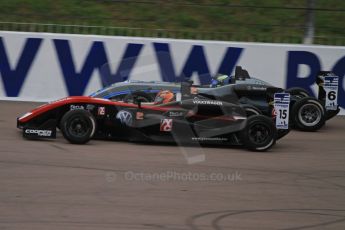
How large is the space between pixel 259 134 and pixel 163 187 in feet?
10.0

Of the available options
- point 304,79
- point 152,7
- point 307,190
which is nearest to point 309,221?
point 307,190

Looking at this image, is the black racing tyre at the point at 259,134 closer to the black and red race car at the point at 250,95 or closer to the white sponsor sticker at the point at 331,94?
the black and red race car at the point at 250,95

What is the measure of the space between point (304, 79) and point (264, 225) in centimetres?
866

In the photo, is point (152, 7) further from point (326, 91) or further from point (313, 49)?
point (326, 91)

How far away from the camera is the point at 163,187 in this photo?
708 centimetres

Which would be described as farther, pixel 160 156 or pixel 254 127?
pixel 254 127

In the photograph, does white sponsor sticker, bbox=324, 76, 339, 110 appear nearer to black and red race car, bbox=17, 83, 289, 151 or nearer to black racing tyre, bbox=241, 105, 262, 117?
black racing tyre, bbox=241, 105, 262, 117

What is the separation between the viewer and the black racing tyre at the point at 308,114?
11766 millimetres

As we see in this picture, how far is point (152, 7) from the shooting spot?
16.9m

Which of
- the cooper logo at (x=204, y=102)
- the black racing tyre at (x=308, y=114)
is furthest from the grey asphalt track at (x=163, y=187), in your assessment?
the black racing tyre at (x=308, y=114)

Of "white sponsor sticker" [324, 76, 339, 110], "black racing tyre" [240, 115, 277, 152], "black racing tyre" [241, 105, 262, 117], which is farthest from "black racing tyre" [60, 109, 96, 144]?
"white sponsor sticker" [324, 76, 339, 110]

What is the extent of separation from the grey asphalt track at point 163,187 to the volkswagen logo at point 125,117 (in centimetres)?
38

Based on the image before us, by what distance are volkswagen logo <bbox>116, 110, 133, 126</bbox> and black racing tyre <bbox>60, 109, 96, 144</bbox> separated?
408mm

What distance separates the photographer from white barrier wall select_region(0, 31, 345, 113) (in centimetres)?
1405
